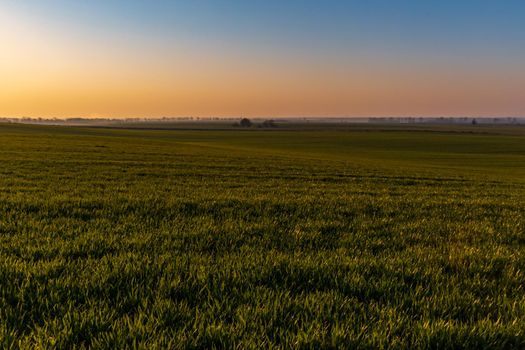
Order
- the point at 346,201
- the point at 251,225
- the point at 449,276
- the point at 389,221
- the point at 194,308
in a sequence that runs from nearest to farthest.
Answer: the point at 194,308 → the point at 449,276 → the point at 251,225 → the point at 389,221 → the point at 346,201

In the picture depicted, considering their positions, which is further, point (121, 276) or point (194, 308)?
point (121, 276)

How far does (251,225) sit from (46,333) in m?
4.27

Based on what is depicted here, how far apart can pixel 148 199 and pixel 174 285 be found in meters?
5.88

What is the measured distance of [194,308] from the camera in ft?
11.4

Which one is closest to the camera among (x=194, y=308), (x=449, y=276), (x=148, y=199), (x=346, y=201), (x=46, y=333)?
(x=46, y=333)

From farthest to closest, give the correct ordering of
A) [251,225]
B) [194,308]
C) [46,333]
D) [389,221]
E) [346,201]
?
[346,201] < [389,221] < [251,225] < [194,308] < [46,333]

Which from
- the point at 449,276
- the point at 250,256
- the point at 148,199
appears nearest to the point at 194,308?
the point at 250,256

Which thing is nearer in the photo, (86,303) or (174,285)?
(86,303)

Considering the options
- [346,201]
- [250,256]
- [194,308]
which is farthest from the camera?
[346,201]

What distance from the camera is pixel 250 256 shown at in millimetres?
5008

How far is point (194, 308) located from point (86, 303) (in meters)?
1.06

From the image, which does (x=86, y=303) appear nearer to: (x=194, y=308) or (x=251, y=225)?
(x=194, y=308)

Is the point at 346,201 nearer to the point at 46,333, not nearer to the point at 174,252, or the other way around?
the point at 174,252

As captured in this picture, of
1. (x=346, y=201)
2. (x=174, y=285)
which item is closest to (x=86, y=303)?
(x=174, y=285)
